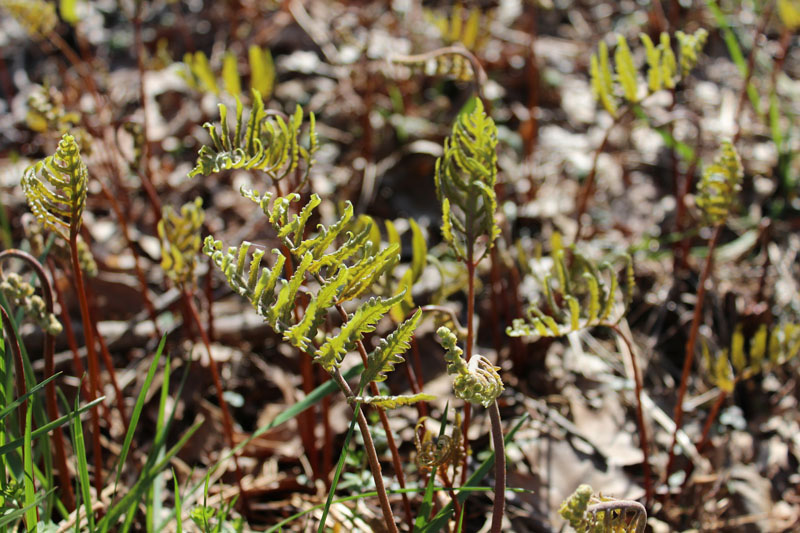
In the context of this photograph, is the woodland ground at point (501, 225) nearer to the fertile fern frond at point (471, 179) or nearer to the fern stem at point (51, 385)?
the fern stem at point (51, 385)

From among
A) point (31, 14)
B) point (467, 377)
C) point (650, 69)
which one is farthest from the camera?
point (31, 14)

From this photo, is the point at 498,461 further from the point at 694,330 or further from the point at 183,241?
the point at 183,241

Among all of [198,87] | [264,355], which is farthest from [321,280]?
[198,87]

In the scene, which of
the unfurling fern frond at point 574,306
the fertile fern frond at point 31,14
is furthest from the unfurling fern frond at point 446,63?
the fertile fern frond at point 31,14

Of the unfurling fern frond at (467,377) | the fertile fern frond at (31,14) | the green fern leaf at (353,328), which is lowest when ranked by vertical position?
the unfurling fern frond at (467,377)

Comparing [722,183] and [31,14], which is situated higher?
[31,14]

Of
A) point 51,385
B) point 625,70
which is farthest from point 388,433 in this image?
point 625,70
